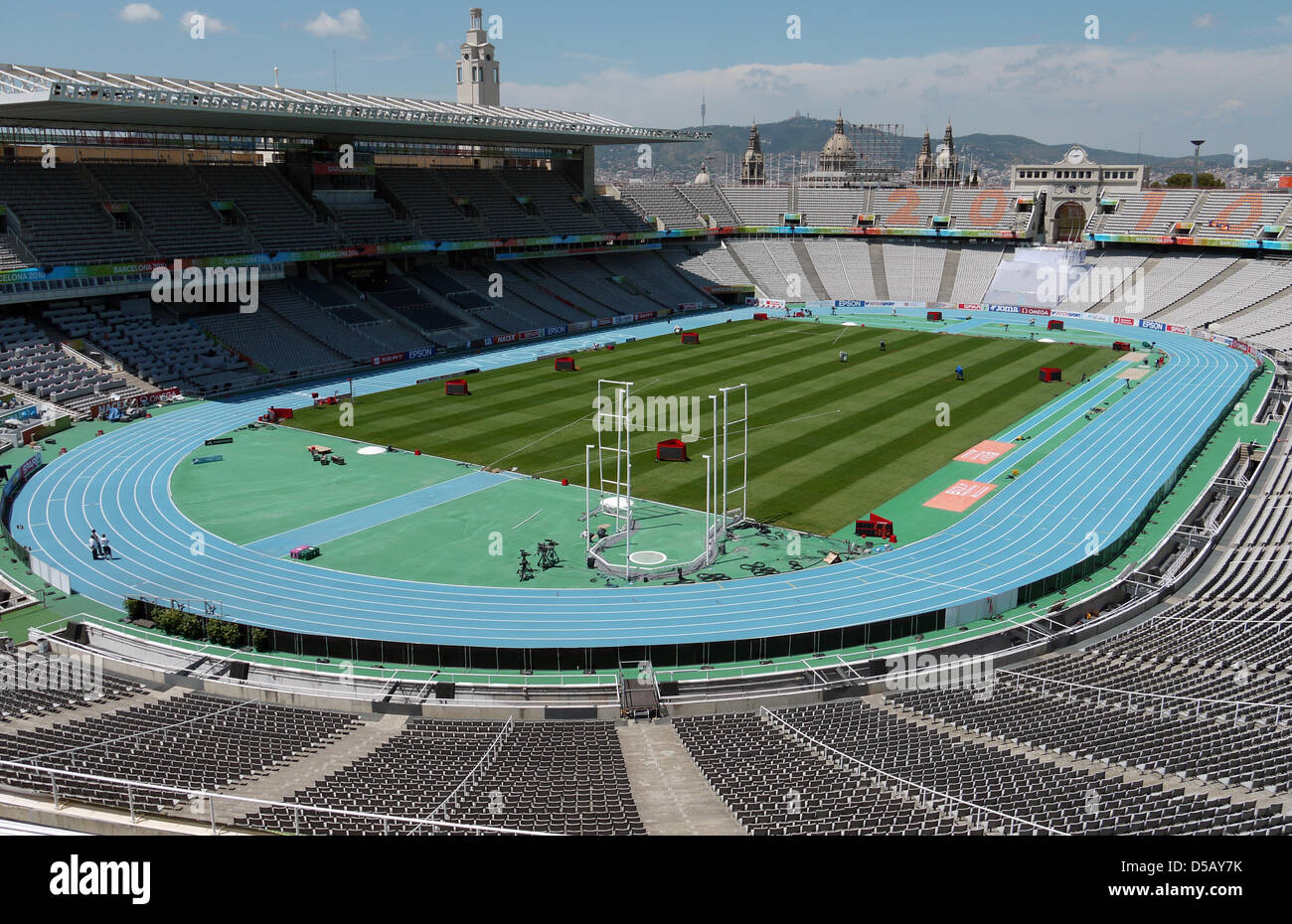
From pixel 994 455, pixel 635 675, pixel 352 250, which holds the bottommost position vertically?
Result: pixel 635 675

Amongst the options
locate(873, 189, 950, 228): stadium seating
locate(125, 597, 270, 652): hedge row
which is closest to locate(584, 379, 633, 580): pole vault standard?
locate(125, 597, 270, 652): hedge row

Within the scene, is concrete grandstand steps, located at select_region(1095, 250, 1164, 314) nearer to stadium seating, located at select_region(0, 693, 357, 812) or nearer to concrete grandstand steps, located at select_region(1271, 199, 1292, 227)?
concrete grandstand steps, located at select_region(1271, 199, 1292, 227)

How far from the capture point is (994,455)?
46.6 meters

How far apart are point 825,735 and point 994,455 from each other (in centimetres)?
2875

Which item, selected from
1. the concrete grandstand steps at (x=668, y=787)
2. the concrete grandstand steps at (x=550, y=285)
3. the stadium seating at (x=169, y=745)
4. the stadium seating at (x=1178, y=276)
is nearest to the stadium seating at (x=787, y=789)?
the concrete grandstand steps at (x=668, y=787)

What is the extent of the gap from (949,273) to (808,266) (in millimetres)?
15010

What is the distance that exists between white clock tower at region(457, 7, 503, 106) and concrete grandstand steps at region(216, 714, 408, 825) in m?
128

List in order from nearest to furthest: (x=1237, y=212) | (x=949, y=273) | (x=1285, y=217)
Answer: (x=1285, y=217)
(x=1237, y=212)
(x=949, y=273)

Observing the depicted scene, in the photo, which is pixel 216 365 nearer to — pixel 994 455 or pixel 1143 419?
pixel 994 455

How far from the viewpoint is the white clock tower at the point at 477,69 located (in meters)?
137

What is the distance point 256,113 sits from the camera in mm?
62188
